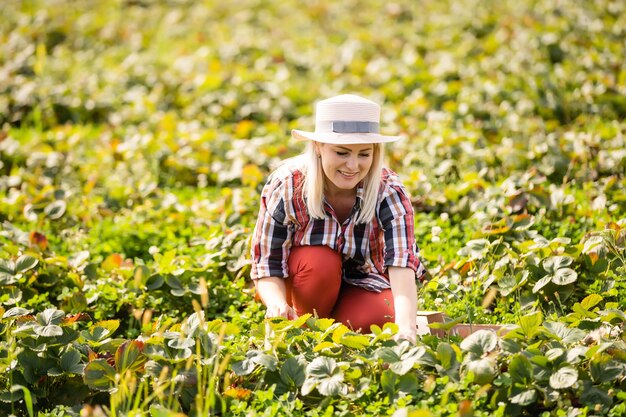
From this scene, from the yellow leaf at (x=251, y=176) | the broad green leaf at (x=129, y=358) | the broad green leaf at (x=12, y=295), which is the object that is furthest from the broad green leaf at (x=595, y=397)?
the yellow leaf at (x=251, y=176)

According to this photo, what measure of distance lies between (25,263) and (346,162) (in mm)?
1486

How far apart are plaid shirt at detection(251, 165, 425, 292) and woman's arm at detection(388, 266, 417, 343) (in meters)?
0.14

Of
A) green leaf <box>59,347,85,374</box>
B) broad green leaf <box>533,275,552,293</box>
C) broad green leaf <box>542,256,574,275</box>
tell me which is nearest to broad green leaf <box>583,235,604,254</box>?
broad green leaf <box>542,256,574,275</box>

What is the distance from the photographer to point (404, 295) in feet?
9.07

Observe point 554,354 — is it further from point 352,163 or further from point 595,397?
point 352,163

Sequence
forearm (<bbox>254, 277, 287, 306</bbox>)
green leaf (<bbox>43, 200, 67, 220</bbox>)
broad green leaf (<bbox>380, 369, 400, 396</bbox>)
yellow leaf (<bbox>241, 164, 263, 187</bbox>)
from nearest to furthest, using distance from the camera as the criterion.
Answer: broad green leaf (<bbox>380, 369, 400, 396</bbox>), forearm (<bbox>254, 277, 287, 306</bbox>), green leaf (<bbox>43, 200, 67, 220</bbox>), yellow leaf (<bbox>241, 164, 263, 187</bbox>)

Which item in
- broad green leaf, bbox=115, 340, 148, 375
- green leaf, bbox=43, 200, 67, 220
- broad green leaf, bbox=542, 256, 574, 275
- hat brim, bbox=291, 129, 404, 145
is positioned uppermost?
hat brim, bbox=291, 129, 404, 145

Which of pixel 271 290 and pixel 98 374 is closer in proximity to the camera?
pixel 98 374

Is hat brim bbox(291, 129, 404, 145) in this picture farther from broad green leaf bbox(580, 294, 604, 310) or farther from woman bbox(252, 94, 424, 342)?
broad green leaf bbox(580, 294, 604, 310)

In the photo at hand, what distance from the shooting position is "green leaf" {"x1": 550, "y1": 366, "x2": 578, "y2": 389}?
2211 mm

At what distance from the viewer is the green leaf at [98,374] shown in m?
2.44

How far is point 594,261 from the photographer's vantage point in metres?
3.11

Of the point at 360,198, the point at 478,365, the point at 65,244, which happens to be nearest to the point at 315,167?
the point at 360,198

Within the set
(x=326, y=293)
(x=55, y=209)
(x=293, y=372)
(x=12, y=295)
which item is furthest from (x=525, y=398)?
(x=55, y=209)
